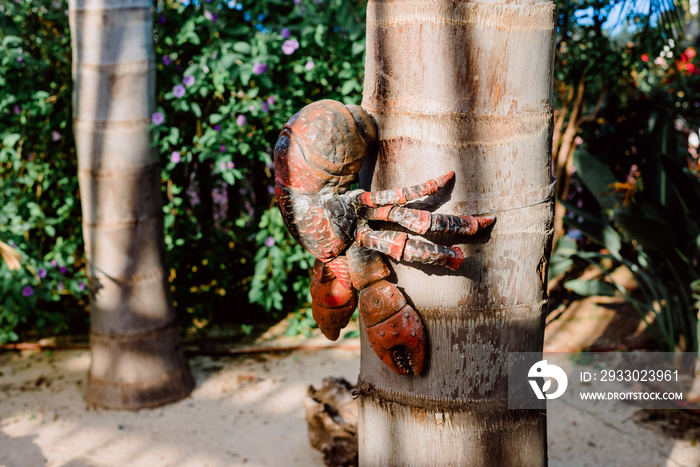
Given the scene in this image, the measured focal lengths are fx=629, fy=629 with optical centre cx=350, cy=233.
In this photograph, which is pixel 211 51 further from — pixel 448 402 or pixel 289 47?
→ pixel 448 402

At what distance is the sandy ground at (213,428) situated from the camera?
299 cm

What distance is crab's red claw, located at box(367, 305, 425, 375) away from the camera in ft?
4.20

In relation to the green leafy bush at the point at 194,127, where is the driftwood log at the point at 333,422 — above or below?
below

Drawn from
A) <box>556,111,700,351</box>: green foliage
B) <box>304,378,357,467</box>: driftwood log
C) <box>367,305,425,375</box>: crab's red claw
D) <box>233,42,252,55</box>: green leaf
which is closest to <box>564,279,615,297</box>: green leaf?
<box>556,111,700,351</box>: green foliage

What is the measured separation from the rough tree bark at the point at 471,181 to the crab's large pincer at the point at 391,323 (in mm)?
30

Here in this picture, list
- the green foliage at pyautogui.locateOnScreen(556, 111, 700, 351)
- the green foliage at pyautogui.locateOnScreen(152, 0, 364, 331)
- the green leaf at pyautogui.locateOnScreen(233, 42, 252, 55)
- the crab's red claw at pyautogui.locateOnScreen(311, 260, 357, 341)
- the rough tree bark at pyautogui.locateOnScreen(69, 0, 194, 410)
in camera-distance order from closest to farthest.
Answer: the crab's red claw at pyautogui.locateOnScreen(311, 260, 357, 341)
the rough tree bark at pyautogui.locateOnScreen(69, 0, 194, 410)
the green foliage at pyautogui.locateOnScreen(556, 111, 700, 351)
the green leaf at pyautogui.locateOnScreen(233, 42, 252, 55)
the green foliage at pyautogui.locateOnScreen(152, 0, 364, 331)

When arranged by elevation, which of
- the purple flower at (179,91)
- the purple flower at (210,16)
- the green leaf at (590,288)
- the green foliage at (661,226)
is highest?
the purple flower at (210,16)

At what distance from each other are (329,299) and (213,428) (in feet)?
7.12

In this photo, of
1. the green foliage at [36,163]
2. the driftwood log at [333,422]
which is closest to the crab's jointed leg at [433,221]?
the driftwood log at [333,422]

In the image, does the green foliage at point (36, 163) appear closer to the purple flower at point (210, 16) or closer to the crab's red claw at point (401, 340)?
the purple flower at point (210, 16)

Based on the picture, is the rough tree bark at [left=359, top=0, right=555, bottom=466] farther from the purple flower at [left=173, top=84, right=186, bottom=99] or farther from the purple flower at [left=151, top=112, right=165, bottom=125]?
the purple flower at [left=173, top=84, right=186, bottom=99]

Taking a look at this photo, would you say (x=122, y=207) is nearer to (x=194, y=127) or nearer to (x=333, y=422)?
(x=194, y=127)

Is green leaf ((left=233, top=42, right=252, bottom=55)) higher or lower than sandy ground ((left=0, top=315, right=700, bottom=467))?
higher

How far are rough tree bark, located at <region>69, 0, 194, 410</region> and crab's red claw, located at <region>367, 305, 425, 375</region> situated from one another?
7.84 feet
